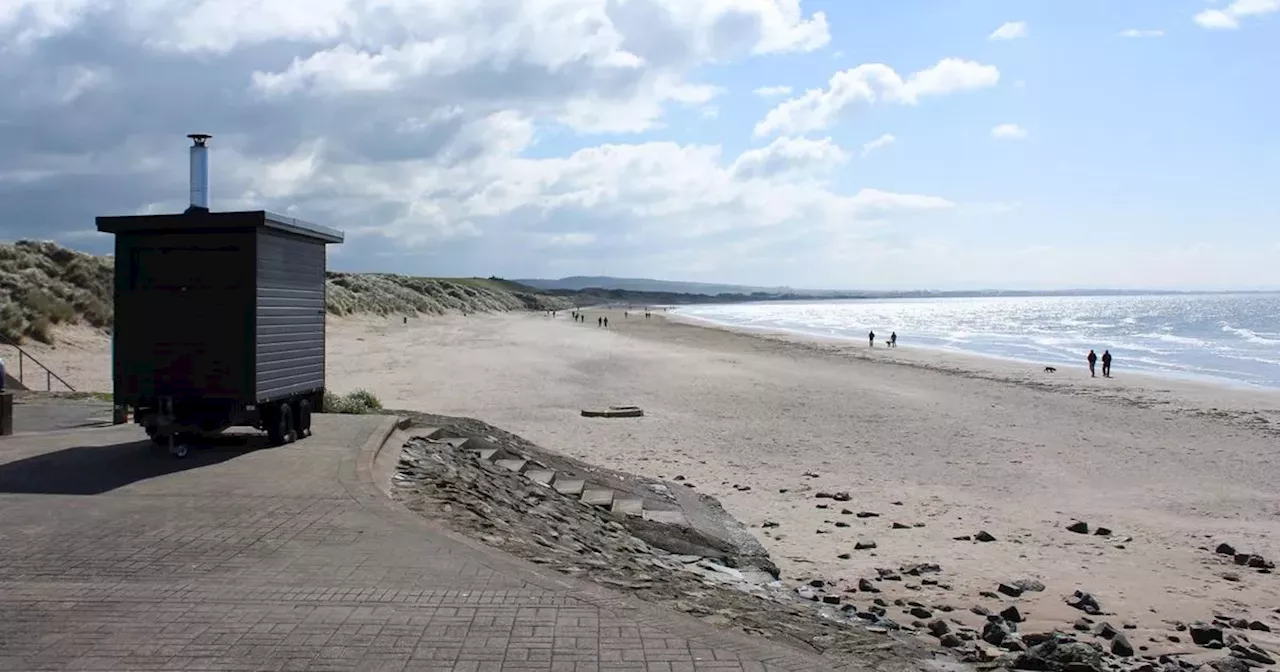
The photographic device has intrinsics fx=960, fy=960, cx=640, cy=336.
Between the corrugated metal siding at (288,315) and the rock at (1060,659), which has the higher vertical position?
the corrugated metal siding at (288,315)

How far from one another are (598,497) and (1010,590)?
4.45m

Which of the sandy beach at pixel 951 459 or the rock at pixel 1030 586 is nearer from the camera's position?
the rock at pixel 1030 586

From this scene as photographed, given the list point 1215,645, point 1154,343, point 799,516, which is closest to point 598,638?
point 1215,645

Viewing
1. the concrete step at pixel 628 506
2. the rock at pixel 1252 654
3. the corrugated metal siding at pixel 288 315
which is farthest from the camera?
the concrete step at pixel 628 506

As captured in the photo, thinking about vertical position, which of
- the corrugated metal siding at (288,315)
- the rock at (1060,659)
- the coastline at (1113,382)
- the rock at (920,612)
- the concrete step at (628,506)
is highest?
the corrugated metal siding at (288,315)

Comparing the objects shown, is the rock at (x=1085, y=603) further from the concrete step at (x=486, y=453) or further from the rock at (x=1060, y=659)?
the concrete step at (x=486, y=453)

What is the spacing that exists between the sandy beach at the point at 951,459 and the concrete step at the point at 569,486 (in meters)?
2.19

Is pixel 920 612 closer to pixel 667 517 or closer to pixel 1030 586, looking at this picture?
pixel 1030 586

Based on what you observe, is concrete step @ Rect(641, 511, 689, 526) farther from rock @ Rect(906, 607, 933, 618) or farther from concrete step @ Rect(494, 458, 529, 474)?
rock @ Rect(906, 607, 933, 618)

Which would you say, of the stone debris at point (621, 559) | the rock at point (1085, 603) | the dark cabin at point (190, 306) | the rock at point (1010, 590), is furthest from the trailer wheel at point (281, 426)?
the rock at point (1085, 603)

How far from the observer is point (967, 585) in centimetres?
936

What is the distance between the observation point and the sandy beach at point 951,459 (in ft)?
32.3

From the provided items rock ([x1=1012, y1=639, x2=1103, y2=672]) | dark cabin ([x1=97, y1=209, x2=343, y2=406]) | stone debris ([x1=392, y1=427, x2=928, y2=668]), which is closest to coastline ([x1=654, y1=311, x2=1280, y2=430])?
stone debris ([x1=392, y1=427, x2=928, y2=668])

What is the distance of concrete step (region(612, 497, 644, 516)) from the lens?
10625 millimetres
